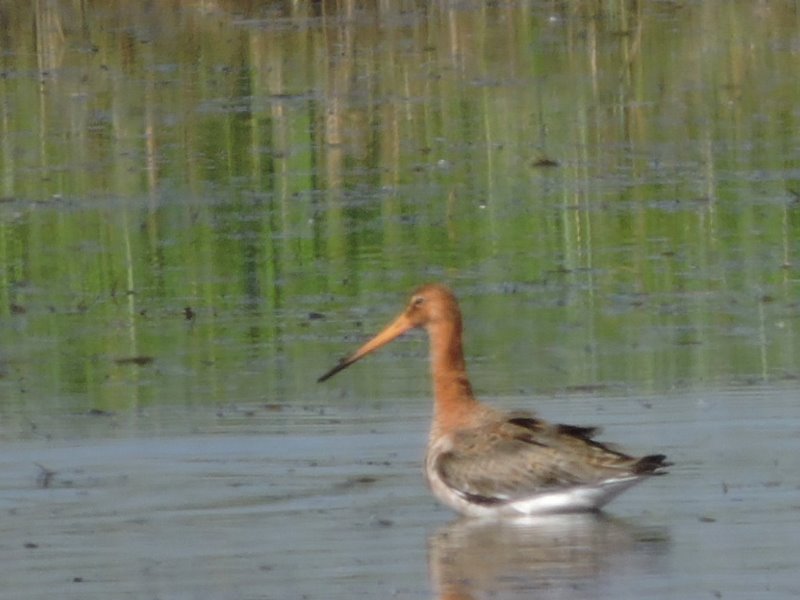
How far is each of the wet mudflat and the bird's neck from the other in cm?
26

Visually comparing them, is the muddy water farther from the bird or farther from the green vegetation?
the bird

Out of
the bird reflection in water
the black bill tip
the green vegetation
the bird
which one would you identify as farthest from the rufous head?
the bird reflection in water

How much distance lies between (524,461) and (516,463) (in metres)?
0.04

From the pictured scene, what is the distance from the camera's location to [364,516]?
9141 millimetres

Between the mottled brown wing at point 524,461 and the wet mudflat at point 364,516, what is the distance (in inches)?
6.3

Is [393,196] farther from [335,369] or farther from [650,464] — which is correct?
[650,464]

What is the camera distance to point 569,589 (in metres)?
7.92

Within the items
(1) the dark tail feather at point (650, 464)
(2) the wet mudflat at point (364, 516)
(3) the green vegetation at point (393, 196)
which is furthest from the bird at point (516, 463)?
(3) the green vegetation at point (393, 196)

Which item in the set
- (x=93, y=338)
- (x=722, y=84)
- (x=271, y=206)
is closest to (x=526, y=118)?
(x=722, y=84)

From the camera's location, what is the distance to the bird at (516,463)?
9.26 meters

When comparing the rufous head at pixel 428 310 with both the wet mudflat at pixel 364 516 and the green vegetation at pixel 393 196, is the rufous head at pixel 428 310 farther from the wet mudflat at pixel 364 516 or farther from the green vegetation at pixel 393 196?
the green vegetation at pixel 393 196

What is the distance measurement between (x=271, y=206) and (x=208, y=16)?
10515 millimetres

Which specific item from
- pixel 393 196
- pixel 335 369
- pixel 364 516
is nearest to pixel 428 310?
pixel 335 369

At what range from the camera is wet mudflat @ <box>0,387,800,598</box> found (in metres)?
8.17
